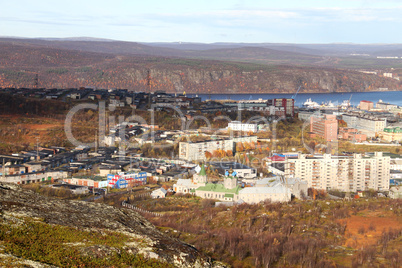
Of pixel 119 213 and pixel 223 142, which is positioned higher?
pixel 119 213

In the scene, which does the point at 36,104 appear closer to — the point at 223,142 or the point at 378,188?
the point at 223,142

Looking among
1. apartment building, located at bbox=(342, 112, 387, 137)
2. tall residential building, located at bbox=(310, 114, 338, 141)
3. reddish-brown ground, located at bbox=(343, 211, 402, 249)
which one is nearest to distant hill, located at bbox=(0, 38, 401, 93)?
apartment building, located at bbox=(342, 112, 387, 137)

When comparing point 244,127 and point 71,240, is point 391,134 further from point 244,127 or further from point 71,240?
point 71,240

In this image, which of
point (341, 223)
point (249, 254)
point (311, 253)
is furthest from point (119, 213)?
point (341, 223)

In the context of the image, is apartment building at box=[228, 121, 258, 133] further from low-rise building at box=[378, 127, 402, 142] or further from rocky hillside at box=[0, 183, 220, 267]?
rocky hillside at box=[0, 183, 220, 267]

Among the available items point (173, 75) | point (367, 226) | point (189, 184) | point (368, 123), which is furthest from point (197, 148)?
point (173, 75)

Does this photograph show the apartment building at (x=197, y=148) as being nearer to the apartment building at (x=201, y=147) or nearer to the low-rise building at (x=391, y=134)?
the apartment building at (x=201, y=147)
